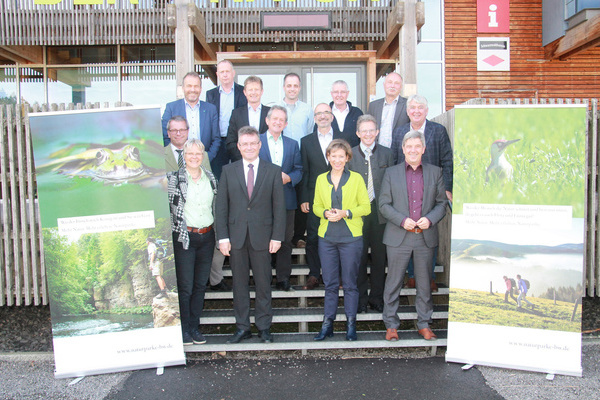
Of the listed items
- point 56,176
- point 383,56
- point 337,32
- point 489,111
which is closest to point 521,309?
point 489,111

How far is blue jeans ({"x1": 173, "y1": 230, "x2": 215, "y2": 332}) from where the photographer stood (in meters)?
3.82

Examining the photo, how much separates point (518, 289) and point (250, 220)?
2231mm

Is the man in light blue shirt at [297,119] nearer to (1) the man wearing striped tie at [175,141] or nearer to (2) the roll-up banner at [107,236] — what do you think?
(1) the man wearing striped tie at [175,141]

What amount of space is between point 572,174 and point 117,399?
12.7ft

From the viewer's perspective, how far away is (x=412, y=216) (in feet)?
12.5

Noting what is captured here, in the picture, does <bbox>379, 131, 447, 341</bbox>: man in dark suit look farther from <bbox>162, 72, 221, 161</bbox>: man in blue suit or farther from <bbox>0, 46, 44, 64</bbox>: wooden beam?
<bbox>0, 46, 44, 64</bbox>: wooden beam

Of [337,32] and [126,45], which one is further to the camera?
[126,45]

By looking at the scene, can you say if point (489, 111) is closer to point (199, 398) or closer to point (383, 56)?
point (199, 398)

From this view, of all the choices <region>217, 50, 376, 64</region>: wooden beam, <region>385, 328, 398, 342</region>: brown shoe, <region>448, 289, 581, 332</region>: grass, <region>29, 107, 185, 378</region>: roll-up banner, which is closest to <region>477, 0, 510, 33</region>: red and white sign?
<region>217, 50, 376, 64</region>: wooden beam

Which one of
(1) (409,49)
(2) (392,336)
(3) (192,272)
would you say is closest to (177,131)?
(3) (192,272)

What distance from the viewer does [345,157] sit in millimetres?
3828

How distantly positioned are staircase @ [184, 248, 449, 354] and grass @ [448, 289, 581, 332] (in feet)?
1.29

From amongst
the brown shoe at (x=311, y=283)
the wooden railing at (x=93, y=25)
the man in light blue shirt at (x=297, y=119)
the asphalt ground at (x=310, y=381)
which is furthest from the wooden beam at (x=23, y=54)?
the brown shoe at (x=311, y=283)

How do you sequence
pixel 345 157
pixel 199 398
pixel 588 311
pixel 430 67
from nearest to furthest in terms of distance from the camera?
pixel 199 398 → pixel 345 157 → pixel 588 311 → pixel 430 67
